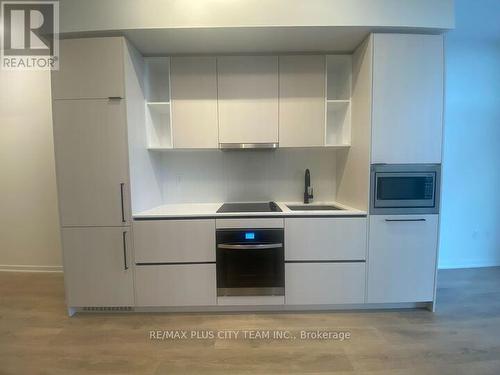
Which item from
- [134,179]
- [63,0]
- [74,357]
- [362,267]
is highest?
[63,0]

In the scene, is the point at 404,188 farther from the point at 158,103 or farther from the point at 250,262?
the point at 158,103

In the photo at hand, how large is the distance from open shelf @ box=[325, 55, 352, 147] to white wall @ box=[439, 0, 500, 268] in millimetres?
1349

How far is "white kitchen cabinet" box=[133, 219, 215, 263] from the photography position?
1921mm

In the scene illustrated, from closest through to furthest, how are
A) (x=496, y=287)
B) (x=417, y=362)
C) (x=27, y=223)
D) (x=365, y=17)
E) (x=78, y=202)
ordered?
(x=417, y=362)
(x=365, y=17)
(x=78, y=202)
(x=496, y=287)
(x=27, y=223)

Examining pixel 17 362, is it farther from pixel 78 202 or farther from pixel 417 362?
pixel 417 362

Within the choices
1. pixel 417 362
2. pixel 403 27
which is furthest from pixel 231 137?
pixel 417 362

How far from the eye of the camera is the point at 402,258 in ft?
6.37

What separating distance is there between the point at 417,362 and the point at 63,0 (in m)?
3.60

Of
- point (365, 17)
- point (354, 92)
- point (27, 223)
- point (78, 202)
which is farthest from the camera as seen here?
point (27, 223)

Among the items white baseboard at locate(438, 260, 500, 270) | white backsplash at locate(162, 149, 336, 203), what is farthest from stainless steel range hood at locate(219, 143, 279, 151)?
white baseboard at locate(438, 260, 500, 270)

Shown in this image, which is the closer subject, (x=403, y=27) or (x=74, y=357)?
(x=74, y=357)

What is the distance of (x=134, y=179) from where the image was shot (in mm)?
1945

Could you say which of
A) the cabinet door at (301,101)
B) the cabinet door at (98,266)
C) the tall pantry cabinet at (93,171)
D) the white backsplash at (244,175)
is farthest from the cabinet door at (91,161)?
the cabinet door at (301,101)

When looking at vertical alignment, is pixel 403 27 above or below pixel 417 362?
above
